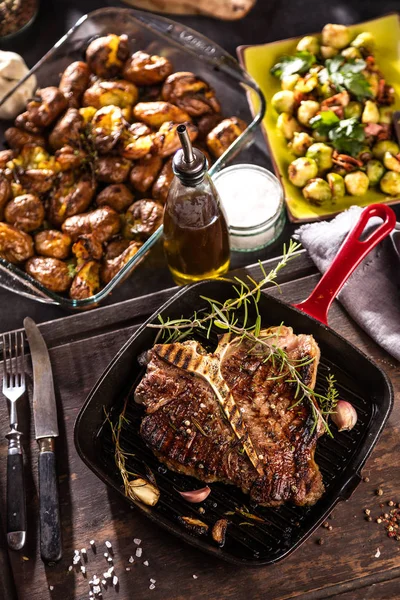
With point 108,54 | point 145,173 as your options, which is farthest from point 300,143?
point 108,54

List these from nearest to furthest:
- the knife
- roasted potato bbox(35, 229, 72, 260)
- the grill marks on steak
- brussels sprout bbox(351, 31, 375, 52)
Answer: the grill marks on steak
the knife
roasted potato bbox(35, 229, 72, 260)
brussels sprout bbox(351, 31, 375, 52)

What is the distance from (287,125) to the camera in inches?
139

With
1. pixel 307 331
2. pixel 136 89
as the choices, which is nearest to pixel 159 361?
pixel 307 331

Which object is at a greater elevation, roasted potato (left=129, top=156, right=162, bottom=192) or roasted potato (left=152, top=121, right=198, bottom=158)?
roasted potato (left=152, top=121, right=198, bottom=158)

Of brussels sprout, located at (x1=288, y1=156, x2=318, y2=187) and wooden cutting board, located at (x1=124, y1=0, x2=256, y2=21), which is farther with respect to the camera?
wooden cutting board, located at (x1=124, y1=0, x2=256, y2=21)

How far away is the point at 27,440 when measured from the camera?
111 inches

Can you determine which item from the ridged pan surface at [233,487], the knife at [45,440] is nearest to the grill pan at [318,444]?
the ridged pan surface at [233,487]

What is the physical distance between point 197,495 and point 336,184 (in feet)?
5.56

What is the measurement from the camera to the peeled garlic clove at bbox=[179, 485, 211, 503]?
2.49 meters

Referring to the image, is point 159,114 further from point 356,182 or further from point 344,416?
point 344,416

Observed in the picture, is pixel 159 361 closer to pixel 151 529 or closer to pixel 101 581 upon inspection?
pixel 151 529

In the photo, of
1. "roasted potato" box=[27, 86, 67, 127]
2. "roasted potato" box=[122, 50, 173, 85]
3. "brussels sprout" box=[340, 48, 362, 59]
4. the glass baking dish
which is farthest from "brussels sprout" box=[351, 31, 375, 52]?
"roasted potato" box=[27, 86, 67, 127]

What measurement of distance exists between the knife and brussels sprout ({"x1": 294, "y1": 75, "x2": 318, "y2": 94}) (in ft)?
6.18

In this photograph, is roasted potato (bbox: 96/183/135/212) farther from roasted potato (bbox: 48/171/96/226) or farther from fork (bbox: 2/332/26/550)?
fork (bbox: 2/332/26/550)
